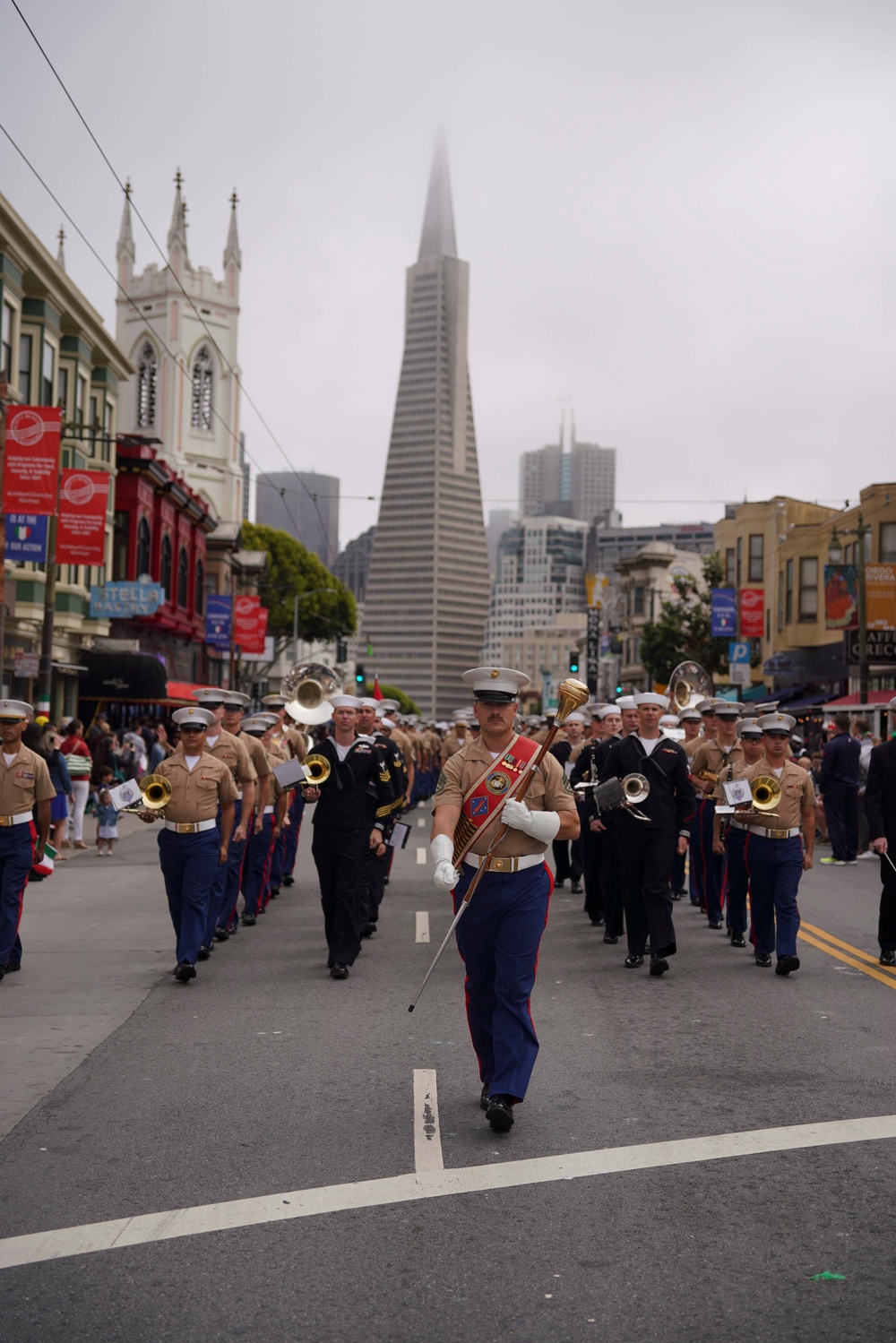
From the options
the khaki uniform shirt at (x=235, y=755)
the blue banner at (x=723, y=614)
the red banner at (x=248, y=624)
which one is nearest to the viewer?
the khaki uniform shirt at (x=235, y=755)

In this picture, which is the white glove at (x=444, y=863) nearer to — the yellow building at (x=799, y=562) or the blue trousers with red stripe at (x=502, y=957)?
the blue trousers with red stripe at (x=502, y=957)

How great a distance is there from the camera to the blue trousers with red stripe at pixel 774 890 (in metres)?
10.5

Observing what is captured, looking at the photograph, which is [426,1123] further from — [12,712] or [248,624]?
[248,624]

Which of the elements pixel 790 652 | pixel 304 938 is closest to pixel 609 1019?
pixel 304 938

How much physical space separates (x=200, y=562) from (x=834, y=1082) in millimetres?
54048

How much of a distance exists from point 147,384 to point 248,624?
4583 centimetres

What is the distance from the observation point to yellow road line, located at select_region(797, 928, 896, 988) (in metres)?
10.1

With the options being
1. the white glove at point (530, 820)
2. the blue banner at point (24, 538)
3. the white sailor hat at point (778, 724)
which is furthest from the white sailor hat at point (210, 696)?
the blue banner at point (24, 538)

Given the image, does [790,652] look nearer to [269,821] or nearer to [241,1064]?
[269,821]

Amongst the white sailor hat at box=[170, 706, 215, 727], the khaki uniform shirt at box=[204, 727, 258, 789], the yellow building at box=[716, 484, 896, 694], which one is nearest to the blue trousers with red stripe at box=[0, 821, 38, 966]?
the white sailor hat at box=[170, 706, 215, 727]

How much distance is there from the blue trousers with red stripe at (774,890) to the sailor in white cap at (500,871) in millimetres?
4347

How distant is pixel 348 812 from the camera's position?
10.8m

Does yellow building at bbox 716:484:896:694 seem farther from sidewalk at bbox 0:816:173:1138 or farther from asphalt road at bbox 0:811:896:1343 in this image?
asphalt road at bbox 0:811:896:1343

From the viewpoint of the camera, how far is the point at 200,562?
59.1 meters
